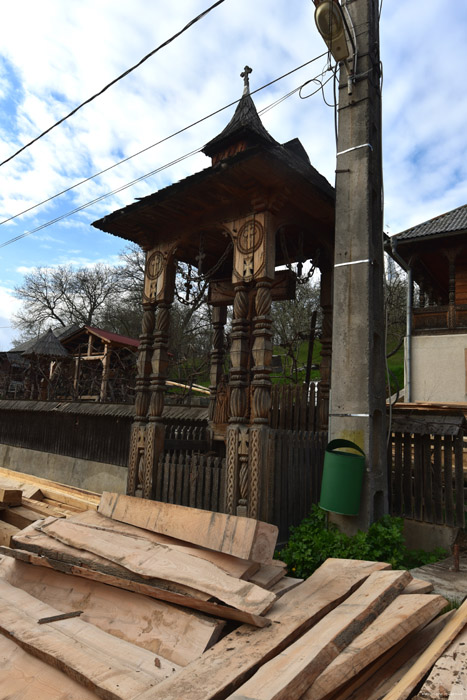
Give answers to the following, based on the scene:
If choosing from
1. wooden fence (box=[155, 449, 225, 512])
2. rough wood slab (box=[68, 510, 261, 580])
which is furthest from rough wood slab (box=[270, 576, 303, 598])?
wooden fence (box=[155, 449, 225, 512])

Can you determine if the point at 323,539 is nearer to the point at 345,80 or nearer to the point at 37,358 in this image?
the point at 345,80

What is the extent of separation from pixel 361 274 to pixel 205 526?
3.47 metres

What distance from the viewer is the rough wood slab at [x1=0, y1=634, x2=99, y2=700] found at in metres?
2.66

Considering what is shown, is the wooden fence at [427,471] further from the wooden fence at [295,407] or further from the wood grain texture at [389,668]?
the wood grain texture at [389,668]

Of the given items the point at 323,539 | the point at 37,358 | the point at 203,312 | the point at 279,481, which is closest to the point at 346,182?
the point at 279,481

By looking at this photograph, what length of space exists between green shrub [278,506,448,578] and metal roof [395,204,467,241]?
1369 cm

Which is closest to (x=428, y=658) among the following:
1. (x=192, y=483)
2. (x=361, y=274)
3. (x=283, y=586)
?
(x=283, y=586)

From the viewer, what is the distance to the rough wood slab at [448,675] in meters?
2.12

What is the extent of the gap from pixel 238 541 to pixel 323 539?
5.74 ft

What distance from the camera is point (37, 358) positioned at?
25438mm

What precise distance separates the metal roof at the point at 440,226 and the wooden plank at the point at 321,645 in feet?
50.5

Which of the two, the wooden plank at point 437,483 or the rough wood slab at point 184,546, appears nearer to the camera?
the rough wood slab at point 184,546

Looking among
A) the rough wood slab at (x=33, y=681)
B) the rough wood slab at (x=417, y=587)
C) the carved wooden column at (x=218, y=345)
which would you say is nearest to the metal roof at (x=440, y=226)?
the carved wooden column at (x=218, y=345)

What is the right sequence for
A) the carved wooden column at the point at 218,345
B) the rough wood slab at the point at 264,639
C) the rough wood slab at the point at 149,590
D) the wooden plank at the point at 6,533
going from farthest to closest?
the carved wooden column at the point at 218,345, the wooden plank at the point at 6,533, the rough wood slab at the point at 149,590, the rough wood slab at the point at 264,639
